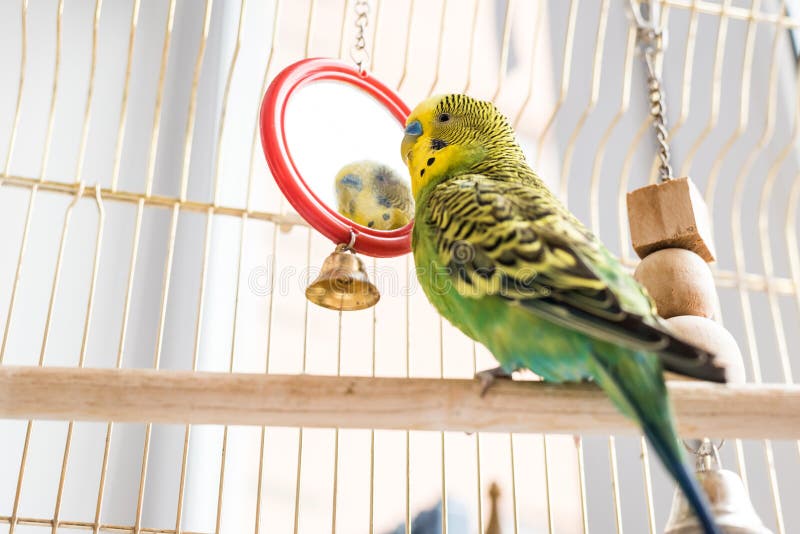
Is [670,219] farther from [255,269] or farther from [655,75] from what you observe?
[255,269]

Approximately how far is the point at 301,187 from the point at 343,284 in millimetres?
198

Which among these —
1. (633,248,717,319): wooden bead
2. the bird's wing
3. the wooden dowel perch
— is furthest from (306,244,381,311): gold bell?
(633,248,717,319): wooden bead

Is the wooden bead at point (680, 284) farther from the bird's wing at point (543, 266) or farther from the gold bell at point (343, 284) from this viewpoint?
the gold bell at point (343, 284)

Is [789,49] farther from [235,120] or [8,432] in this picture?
[8,432]

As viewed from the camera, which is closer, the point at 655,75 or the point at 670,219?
the point at 670,219

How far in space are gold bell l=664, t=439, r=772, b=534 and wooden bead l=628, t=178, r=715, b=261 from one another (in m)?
0.38

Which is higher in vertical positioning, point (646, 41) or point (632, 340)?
point (646, 41)

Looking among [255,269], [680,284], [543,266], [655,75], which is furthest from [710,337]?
[255,269]

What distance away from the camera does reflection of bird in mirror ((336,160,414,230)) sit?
126cm

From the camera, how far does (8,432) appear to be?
168 centimetres

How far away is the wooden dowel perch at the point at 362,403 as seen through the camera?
0.81 m

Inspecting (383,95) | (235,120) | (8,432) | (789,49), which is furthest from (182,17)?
(789,49)

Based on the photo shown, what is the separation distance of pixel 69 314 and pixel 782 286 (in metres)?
1.96

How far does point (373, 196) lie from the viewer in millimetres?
1285
